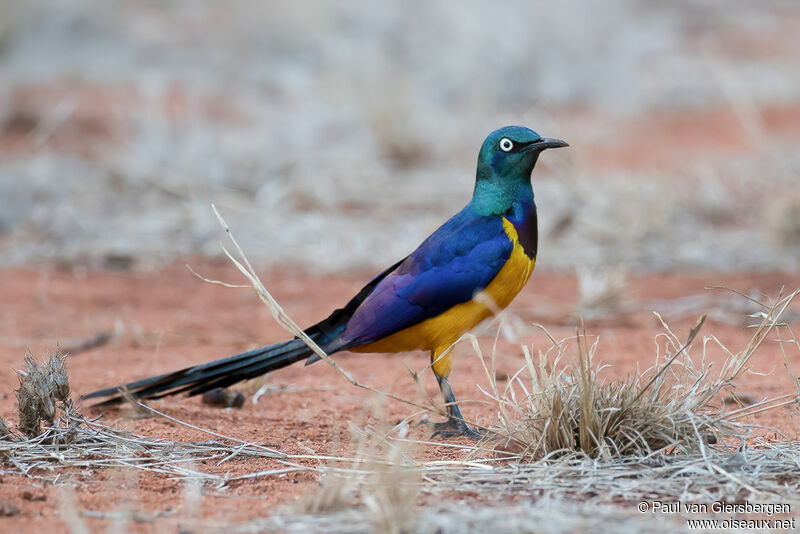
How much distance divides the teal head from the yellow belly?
115mm

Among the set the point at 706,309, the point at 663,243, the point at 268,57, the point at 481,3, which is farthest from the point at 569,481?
the point at 481,3

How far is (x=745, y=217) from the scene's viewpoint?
9289 millimetres

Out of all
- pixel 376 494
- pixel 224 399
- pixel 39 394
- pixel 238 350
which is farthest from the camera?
pixel 238 350

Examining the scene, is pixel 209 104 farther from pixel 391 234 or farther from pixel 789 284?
pixel 789 284

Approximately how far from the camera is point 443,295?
3.75 meters

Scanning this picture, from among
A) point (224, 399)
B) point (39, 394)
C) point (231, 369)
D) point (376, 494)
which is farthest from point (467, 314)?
point (39, 394)

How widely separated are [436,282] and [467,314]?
18cm

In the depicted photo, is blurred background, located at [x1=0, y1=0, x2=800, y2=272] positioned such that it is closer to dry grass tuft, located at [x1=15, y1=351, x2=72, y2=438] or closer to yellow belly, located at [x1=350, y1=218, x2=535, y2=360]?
yellow belly, located at [x1=350, y1=218, x2=535, y2=360]

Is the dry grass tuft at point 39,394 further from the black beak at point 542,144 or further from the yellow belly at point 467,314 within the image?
the black beak at point 542,144

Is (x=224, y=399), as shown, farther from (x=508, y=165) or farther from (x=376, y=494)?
(x=376, y=494)

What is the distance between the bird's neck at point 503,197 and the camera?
395 cm

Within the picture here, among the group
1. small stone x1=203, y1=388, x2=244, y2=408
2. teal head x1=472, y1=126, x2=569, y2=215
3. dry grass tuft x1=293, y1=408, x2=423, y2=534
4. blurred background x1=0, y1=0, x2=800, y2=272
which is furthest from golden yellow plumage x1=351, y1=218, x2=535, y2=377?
blurred background x1=0, y1=0, x2=800, y2=272

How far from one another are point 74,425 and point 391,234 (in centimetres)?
546

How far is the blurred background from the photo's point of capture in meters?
8.54
